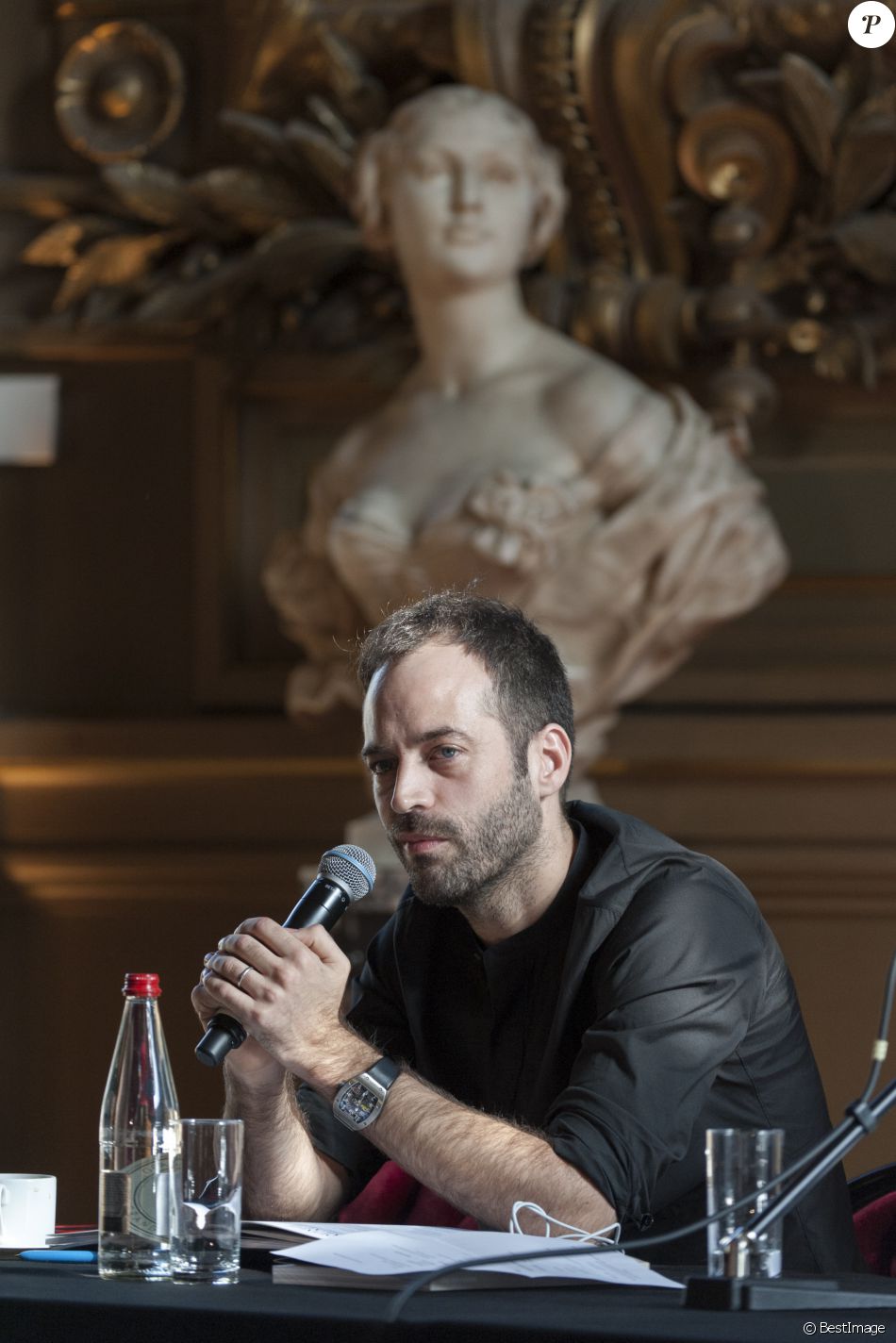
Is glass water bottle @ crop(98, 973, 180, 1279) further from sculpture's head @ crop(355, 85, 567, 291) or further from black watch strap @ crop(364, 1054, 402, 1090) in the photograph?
sculpture's head @ crop(355, 85, 567, 291)

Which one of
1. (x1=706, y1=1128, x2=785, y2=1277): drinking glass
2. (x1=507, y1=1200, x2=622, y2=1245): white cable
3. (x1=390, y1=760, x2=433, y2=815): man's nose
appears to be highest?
(x1=390, y1=760, x2=433, y2=815): man's nose

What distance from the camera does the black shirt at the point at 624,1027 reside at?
5.34ft

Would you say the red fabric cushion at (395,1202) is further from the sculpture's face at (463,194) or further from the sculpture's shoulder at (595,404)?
the sculpture's face at (463,194)

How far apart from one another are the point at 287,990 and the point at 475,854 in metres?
0.28

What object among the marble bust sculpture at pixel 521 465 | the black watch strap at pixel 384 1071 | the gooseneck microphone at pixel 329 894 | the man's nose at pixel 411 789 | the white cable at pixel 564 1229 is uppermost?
the marble bust sculpture at pixel 521 465

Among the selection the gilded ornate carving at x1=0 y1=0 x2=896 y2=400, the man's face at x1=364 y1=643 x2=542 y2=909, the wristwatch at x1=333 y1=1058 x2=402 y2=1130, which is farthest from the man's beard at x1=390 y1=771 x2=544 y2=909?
the gilded ornate carving at x1=0 y1=0 x2=896 y2=400

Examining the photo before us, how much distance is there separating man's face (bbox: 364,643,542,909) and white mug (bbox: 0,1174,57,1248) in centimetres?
47

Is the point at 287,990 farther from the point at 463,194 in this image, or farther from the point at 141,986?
the point at 463,194

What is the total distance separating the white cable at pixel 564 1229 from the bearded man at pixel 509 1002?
12 millimetres

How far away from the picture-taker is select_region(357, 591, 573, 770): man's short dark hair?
1.89m

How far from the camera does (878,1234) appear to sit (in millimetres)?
1791

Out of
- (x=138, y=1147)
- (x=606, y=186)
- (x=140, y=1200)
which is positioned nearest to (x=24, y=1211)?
(x=138, y=1147)

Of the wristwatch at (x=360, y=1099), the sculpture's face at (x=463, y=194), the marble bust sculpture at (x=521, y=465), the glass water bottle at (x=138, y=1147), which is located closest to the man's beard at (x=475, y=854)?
the wristwatch at (x=360, y=1099)

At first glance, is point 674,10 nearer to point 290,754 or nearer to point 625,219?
point 625,219
